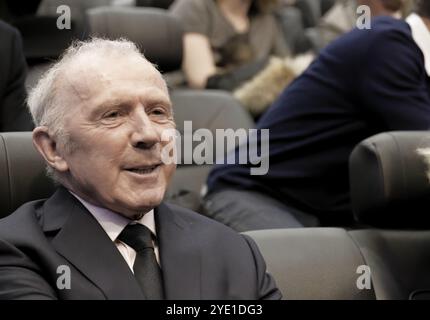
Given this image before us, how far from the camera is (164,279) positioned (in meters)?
1.55

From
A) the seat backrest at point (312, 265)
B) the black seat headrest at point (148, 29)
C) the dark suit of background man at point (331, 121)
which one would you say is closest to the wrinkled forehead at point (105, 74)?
the seat backrest at point (312, 265)

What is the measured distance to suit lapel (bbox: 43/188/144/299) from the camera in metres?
1.49

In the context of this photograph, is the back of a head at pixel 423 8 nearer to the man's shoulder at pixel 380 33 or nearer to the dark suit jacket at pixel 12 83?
the man's shoulder at pixel 380 33

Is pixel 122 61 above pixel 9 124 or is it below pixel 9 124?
above

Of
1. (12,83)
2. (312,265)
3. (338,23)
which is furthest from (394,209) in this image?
(338,23)

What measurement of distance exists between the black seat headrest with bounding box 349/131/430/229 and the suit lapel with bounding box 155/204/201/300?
1.67ft

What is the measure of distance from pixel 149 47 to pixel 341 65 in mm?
816

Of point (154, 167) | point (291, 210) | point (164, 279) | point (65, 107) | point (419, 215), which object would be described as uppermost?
point (65, 107)

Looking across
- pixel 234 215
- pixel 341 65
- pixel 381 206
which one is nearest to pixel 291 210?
pixel 234 215

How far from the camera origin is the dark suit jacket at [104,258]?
1.48 meters

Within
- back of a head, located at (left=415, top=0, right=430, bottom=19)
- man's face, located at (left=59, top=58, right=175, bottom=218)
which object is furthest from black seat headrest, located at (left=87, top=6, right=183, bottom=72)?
man's face, located at (left=59, top=58, right=175, bottom=218)

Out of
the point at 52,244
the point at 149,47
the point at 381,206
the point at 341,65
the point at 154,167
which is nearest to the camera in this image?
the point at 52,244

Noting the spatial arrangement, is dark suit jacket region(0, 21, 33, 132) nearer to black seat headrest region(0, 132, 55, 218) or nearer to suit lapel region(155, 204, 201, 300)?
black seat headrest region(0, 132, 55, 218)

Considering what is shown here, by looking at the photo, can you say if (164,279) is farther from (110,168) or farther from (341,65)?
(341,65)
